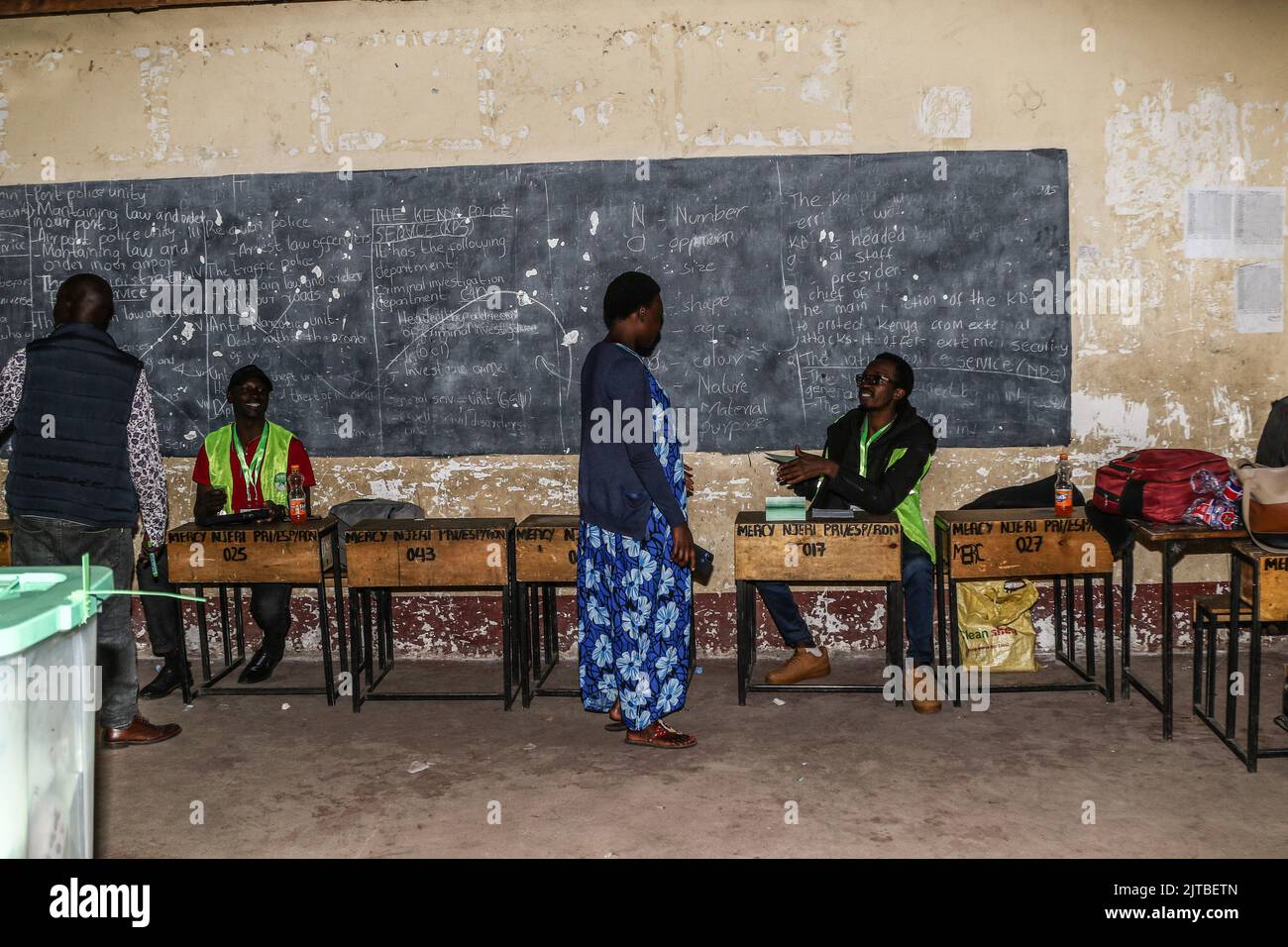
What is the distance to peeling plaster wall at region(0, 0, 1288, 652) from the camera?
17.7 feet

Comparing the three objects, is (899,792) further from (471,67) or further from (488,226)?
(471,67)

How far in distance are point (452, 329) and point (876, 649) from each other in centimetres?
267

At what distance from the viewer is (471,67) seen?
5555mm

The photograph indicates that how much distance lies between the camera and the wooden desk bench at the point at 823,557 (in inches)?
189

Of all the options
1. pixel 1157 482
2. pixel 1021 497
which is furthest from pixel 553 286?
pixel 1157 482

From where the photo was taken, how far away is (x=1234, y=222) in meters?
5.45

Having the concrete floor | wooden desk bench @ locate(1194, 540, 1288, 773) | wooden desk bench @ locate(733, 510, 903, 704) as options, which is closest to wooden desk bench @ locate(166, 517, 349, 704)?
the concrete floor

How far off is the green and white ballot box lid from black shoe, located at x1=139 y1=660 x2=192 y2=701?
123 inches

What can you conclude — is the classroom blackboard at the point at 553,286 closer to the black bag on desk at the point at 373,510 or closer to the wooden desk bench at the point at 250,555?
the black bag on desk at the point at 373,510

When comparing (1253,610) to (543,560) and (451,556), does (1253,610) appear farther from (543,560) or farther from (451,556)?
(451,556)

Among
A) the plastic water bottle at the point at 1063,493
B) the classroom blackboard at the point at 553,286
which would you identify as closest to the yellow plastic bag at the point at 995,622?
the plastic water bottle at the point at 1063,493

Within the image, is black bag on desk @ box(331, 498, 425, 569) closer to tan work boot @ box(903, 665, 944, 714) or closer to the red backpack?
tan work boot @ box(903, 665, 944, 714)

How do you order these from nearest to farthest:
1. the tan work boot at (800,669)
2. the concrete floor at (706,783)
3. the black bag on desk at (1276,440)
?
the concrete floor at (706,783), the black bag on desk at (1276,440), the tan work boot at (800,669)

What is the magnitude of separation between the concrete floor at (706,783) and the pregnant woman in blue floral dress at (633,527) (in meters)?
0.32
